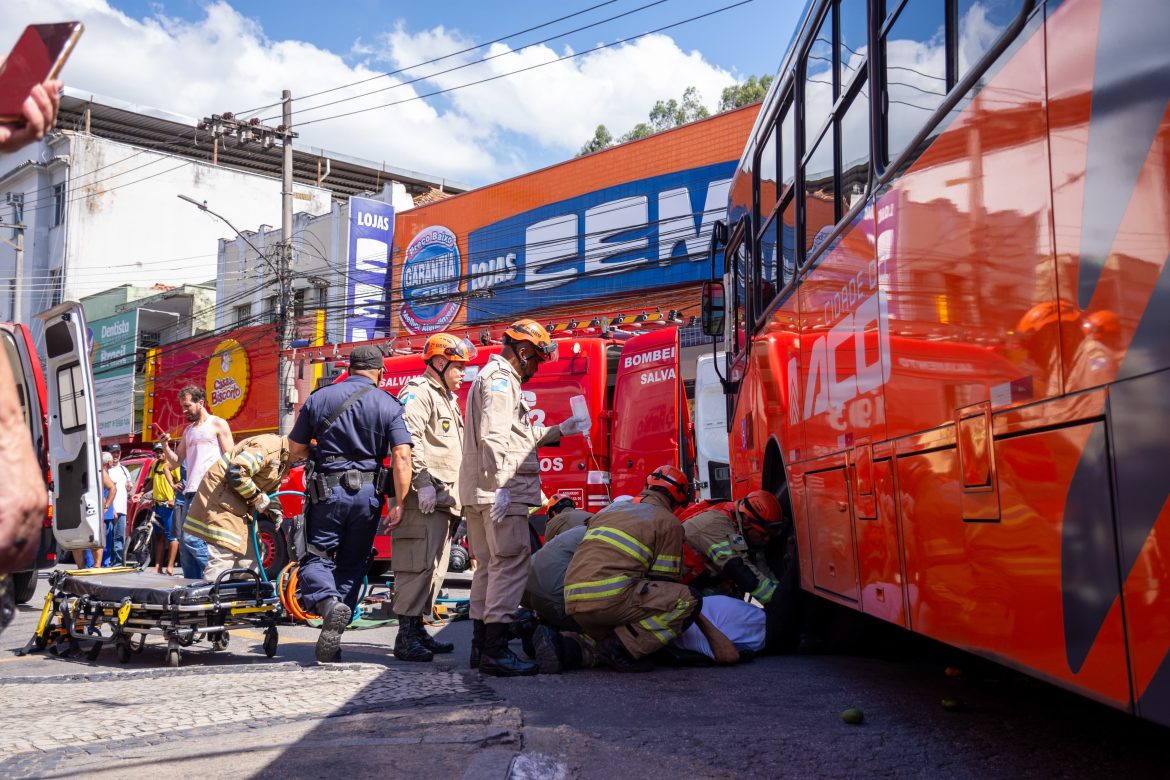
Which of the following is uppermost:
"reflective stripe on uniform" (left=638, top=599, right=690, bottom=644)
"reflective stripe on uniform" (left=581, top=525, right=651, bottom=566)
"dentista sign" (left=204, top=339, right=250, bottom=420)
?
"dentista sign" (left=204, top=339, right=250, bottom=420)

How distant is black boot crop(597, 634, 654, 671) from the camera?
18.2 ft

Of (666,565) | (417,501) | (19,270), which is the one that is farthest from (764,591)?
(19,270)

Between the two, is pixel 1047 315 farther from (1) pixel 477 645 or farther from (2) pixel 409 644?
(2) pixel 409 644

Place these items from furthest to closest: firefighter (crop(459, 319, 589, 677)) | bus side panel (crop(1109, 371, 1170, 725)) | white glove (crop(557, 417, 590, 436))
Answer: white glove (crop(557, 417, 590, 436))
firefighter (crop(459, 319, 589, 677))
bus side panel (crop(1109, 371, 1170, 725))

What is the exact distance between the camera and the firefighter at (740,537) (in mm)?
6145

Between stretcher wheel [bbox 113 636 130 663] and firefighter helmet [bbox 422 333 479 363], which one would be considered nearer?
stretcher wheel [bbox 113 636 130 663]

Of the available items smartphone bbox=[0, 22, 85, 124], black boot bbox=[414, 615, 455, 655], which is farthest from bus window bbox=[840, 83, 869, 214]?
black boot bbox=[414, 615, 455, 655]

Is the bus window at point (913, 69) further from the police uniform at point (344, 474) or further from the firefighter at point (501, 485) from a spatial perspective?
the police uniform at point (344, 474)

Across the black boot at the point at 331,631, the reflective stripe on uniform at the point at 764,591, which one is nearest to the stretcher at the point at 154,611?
the black boot at the point at 331,631

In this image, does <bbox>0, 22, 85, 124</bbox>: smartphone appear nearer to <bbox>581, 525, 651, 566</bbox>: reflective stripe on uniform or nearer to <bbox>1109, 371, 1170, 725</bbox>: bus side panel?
<bbox>1109, 371, 1170, 725</bbox>: bus side panel

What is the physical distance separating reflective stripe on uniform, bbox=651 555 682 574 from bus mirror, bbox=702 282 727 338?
358 centimetres

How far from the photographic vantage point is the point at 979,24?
2.96 m

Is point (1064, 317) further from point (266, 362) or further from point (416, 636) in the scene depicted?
point (266, 362)

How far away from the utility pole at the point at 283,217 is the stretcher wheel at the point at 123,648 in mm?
12344
